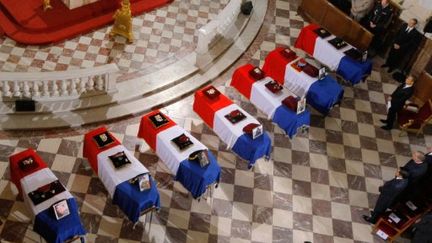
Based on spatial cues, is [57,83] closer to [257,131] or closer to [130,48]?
[130,48]

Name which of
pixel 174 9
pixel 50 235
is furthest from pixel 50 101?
pixel 174 9

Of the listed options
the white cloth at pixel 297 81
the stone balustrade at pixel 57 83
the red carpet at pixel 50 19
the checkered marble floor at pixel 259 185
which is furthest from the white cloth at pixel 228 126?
the red carpet at pixel 50 19

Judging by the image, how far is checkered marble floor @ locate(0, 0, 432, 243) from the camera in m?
9.53

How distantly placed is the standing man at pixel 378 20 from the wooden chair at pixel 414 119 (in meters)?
2.44

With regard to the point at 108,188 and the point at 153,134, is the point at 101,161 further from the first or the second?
the point at 153,134

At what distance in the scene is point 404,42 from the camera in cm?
1292

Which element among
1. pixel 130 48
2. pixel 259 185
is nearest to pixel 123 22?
pixel 130 48

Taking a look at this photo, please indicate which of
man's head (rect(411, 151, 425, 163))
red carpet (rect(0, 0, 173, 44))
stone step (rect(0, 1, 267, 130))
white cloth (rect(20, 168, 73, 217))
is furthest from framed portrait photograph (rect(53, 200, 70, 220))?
man's head (rect(411, 151, 425, 163))

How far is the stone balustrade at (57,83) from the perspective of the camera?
33.6 ft

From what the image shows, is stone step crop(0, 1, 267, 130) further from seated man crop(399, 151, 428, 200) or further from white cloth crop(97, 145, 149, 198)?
seated man crop(399, 151, 428, 200)

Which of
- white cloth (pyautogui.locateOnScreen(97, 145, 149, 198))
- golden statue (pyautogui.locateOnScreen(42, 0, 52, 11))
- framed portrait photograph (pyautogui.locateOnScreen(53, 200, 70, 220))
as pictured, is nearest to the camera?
framed portrait photograph (pyautogui.locateOnScreen(53, 200, 70, 220))

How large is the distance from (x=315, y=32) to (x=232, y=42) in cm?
206

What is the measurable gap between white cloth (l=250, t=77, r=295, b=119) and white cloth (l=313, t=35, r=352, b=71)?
A: 2.05m

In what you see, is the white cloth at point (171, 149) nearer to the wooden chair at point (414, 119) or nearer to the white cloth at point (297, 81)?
the white cloth at point (297, 81)
